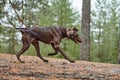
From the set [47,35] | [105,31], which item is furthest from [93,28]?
[47,35]

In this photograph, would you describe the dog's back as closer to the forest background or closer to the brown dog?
the brown dog

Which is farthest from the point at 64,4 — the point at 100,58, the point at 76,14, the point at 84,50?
the point at 84,50

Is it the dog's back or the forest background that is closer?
the dog's back

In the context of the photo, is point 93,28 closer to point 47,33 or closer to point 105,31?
point 105,31

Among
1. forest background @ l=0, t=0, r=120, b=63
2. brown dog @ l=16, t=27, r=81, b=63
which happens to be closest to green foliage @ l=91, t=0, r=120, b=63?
forest background @ l=0, t=0, r=120, b=63

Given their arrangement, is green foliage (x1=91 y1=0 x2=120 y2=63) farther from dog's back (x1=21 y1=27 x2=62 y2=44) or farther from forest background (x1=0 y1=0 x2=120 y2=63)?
dog's back (x1=21 y1=27 x2=62 y2=44)

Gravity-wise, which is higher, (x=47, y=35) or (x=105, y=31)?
(x=47, y=35)

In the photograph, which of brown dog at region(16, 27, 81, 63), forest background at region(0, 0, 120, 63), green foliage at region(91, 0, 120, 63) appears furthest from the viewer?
green foliage at region(91, 0, 120, 63)

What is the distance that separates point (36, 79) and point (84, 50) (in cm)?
789

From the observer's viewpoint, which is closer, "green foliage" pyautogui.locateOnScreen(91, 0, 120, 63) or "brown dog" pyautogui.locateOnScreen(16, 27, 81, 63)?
"brown dog" pyautogui.locateOnScreen(16, 27, 81, 63)

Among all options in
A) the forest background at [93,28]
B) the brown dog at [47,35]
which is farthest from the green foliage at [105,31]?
the brown dog at [47,35]

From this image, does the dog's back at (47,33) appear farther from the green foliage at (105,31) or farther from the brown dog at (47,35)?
the green foliage at (105,31)

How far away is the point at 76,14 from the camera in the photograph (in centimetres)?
2383

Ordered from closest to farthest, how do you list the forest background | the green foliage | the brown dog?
the brown dog → the forest background → the green foliage
